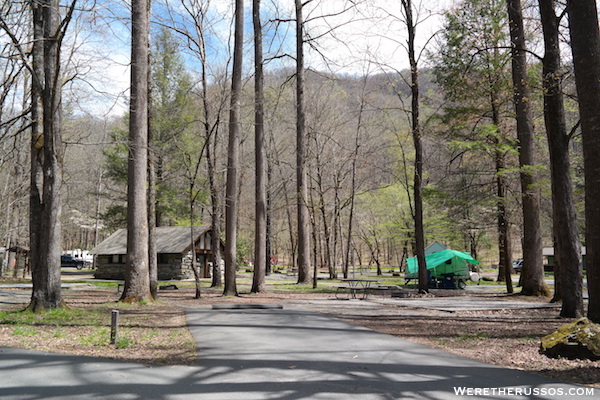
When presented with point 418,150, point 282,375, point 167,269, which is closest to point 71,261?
point 167,269

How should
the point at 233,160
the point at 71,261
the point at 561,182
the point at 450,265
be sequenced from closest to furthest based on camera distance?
the point at 561,182, the point at 233,160, the point at 450,265, the point at 71,261

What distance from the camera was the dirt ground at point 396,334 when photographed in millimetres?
6262

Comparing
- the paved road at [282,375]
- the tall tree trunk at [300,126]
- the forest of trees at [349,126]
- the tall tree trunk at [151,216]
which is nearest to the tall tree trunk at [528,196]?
the forest of trees at [349,126]

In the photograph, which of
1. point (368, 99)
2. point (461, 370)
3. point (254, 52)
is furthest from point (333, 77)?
point (461, 370)

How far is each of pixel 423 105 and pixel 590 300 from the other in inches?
533

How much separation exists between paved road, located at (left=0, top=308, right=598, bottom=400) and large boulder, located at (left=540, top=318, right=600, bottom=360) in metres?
1.04

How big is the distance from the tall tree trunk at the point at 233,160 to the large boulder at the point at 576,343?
11.9 m

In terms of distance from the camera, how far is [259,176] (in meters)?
18.5

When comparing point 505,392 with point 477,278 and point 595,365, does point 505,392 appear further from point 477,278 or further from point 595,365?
point 477,278

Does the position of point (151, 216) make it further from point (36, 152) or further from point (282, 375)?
point (282, 375)

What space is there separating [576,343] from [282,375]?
4.20m

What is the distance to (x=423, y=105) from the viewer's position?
19906 millimetres

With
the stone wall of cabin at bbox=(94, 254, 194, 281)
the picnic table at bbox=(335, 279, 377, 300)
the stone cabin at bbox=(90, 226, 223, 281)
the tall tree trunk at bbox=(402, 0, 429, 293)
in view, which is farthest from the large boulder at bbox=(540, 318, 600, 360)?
the stone wall of cabin at bbox=(94, 254, 194, 281)

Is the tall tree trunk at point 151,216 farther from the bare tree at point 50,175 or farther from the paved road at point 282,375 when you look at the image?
the paved road at point 282,375
